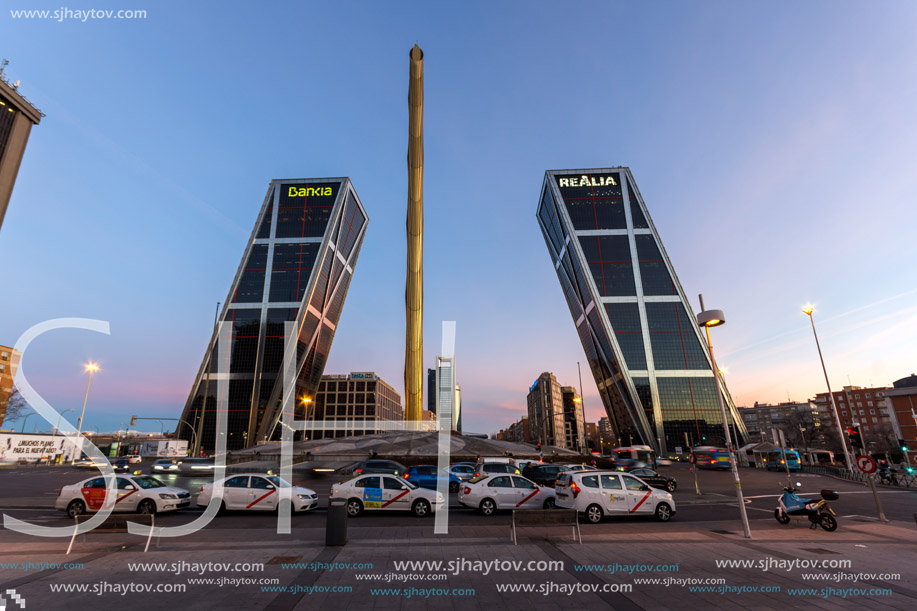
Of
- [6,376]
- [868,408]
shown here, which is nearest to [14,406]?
[6,376]

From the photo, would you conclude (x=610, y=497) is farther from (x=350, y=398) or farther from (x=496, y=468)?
(x=350, y=398)

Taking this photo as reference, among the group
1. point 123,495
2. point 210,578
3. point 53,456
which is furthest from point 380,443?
point 53,456

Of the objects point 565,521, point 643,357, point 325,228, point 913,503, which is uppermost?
point 325,228

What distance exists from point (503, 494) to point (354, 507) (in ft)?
18.2

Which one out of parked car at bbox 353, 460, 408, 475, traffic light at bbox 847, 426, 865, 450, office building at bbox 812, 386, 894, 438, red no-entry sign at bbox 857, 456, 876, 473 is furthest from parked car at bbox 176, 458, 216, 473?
office building at bbox 812, 386, 894, 438

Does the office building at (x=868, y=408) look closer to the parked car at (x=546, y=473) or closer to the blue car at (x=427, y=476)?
the parked car at (x=546, y=473)

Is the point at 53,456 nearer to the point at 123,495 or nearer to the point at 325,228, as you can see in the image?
the point at 123,495

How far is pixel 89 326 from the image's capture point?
10.6 metres

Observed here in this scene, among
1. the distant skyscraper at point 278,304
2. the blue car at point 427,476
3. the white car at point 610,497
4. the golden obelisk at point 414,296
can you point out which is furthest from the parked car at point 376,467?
the distant skyscraper at point 278,304

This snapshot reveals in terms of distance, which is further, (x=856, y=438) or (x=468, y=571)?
(x=856, y=438)

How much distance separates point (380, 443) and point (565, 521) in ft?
126

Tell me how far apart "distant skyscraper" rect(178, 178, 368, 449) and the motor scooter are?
300 feet

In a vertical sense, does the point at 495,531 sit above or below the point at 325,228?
below

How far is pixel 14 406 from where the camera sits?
222 feet
